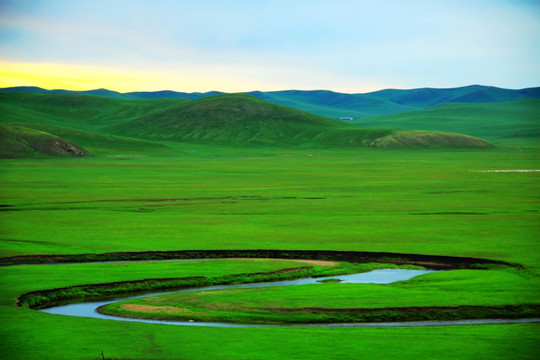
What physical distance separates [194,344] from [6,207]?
4915 centimetres

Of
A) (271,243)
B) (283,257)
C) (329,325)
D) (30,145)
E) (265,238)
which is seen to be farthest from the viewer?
(30,145)

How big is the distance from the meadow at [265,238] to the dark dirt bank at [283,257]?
1.24m

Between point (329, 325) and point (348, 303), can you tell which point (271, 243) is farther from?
point (329, 325)

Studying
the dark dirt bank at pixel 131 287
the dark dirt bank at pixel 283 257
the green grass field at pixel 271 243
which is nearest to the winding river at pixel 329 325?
the dark dirt bank at pixel 131 287

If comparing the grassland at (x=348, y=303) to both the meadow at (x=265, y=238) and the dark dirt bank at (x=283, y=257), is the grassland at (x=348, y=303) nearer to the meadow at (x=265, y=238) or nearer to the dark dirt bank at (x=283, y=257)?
the meadow at (x=265, y=238)

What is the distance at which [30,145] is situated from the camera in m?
189

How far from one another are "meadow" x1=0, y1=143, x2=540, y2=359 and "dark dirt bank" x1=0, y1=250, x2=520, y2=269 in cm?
124

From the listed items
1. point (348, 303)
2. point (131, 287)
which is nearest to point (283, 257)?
point (131, 287)

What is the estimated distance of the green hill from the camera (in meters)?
181

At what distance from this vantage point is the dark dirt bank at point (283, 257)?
41562 mm

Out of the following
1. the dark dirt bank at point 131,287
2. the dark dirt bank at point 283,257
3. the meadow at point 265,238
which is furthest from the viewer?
the dark dirt bank at point 283,257

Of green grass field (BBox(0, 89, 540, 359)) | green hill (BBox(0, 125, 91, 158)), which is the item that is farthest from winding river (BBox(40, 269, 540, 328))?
green hill (BBox(0, 125, 91, 158))

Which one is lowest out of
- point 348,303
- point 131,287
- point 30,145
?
point 131,287

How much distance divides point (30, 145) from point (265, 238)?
153 m
